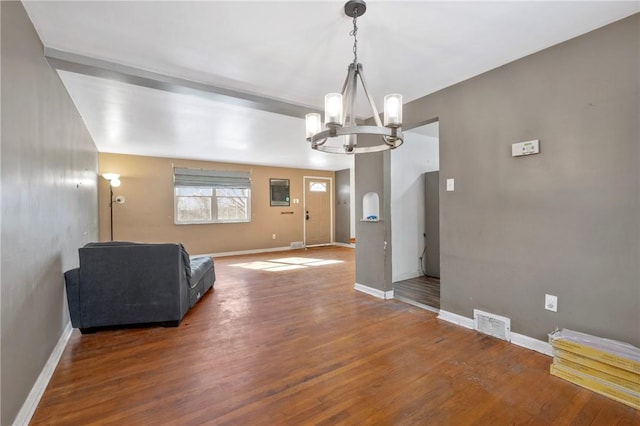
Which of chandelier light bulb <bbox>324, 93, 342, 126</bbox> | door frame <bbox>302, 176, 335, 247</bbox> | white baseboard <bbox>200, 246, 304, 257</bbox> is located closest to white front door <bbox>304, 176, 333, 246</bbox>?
door frame <bbox>302, 176, 335, 247</bbox>

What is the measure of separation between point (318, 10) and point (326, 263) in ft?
15.9

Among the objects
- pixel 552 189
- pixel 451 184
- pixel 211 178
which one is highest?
pixel 211 178

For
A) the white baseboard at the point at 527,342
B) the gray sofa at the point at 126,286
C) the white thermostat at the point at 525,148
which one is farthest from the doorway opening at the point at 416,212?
the gray sofa at the point at 126,286

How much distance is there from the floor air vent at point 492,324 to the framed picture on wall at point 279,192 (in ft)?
19.5

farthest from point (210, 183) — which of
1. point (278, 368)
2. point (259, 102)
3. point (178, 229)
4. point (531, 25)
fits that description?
point (531, 25)

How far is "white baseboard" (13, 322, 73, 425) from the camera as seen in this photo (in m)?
1.56

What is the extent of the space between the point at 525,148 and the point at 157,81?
10.4ft

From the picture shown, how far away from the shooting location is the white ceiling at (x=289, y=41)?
1.79 m

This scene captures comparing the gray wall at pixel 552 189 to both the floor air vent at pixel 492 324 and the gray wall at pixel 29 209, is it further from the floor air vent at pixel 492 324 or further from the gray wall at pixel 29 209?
the gray wall at pixel 29 209

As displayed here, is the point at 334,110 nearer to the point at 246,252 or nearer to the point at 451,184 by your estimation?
the point at 451,184

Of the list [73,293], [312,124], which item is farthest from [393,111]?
[73,293]

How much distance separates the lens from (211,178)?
6.84m

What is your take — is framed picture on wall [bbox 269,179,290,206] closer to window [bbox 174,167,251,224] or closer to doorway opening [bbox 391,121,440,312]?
window [bbox 174,167,251,224]

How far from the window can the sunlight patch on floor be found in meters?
1.66
